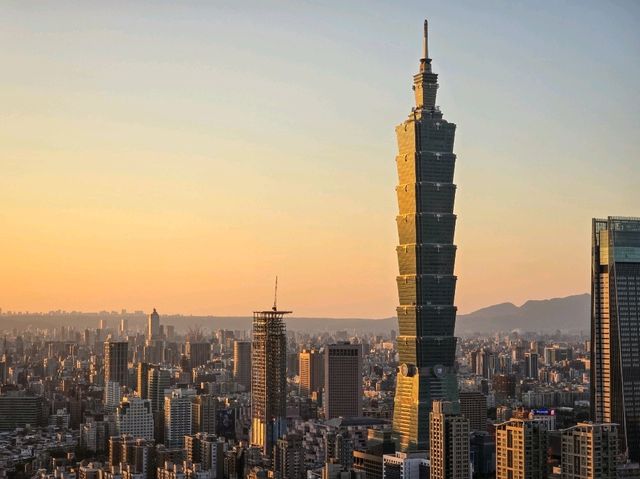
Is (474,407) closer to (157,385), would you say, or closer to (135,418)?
(135,418)

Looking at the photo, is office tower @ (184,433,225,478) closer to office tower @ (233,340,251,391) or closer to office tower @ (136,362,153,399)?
office tower @ (136,362,153,399)

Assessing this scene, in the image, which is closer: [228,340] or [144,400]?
[144,400]

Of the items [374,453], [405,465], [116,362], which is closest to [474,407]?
[374,453]

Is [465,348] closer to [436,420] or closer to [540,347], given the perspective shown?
[540,347]

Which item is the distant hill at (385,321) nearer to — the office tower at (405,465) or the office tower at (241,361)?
the office tower at (241,361)

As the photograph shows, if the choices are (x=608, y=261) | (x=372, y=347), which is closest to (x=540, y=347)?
(x=372, y=347)

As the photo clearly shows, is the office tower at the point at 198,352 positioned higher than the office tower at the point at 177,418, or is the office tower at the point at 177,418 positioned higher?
the office tower at the point at 198,352

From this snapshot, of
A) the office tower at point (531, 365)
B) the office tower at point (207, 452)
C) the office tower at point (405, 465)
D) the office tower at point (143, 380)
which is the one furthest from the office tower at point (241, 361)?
the office tower at point (405, 465)
